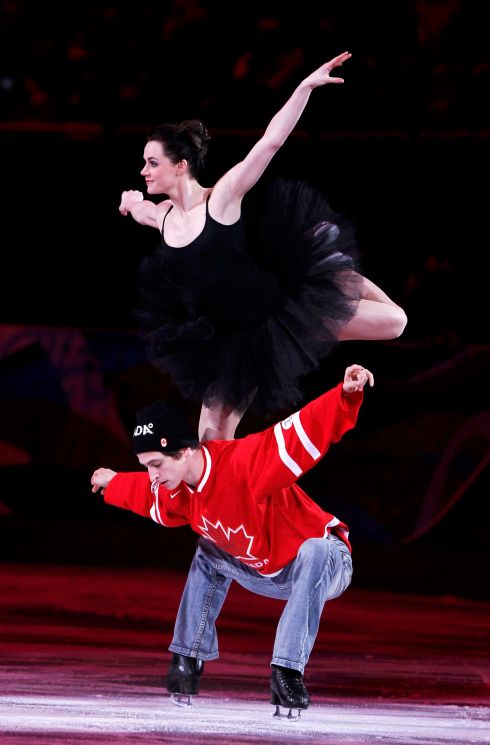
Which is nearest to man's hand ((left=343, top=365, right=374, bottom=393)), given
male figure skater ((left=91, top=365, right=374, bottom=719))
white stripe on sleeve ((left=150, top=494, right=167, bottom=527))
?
male figure skater ((left=91, top=365, right=374, bottom=719))

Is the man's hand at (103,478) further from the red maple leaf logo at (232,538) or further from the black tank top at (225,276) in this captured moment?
the black tank top at (225,276)

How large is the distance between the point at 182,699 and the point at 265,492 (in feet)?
2.34

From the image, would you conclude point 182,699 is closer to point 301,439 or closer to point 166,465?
point 166,465

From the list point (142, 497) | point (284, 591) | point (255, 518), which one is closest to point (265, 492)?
point (255, 518)

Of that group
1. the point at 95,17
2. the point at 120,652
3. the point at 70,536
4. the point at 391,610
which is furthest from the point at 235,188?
the point at 95,17

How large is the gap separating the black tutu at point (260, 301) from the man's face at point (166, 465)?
0.39 meters

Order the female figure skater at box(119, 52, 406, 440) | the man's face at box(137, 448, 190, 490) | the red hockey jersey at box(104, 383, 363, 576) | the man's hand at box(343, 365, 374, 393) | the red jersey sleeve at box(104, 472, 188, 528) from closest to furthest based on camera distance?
the man's hand at box(343, 365, 374, 393)
the red hockey jersey at box(104, 383, 363, 576)
the man's face at box(137, 448, 190, 490)
the red jersey sleeve at box(104, 472, 188, 528)
the female figure skater at box(119, 52, 406, 440)

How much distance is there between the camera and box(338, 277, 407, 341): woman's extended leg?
346cm

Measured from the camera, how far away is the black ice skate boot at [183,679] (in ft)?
10.7

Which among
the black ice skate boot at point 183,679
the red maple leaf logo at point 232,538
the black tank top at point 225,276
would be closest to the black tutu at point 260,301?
the black tank top at point 225,276

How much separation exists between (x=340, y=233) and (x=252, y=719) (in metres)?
1.54

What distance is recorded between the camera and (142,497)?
11.1ft

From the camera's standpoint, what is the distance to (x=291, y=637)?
9.87 ft

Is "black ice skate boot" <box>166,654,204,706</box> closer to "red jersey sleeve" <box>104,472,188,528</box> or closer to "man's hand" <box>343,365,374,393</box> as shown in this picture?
"red jersey sleeve" <box>104,472,188,528</box>
